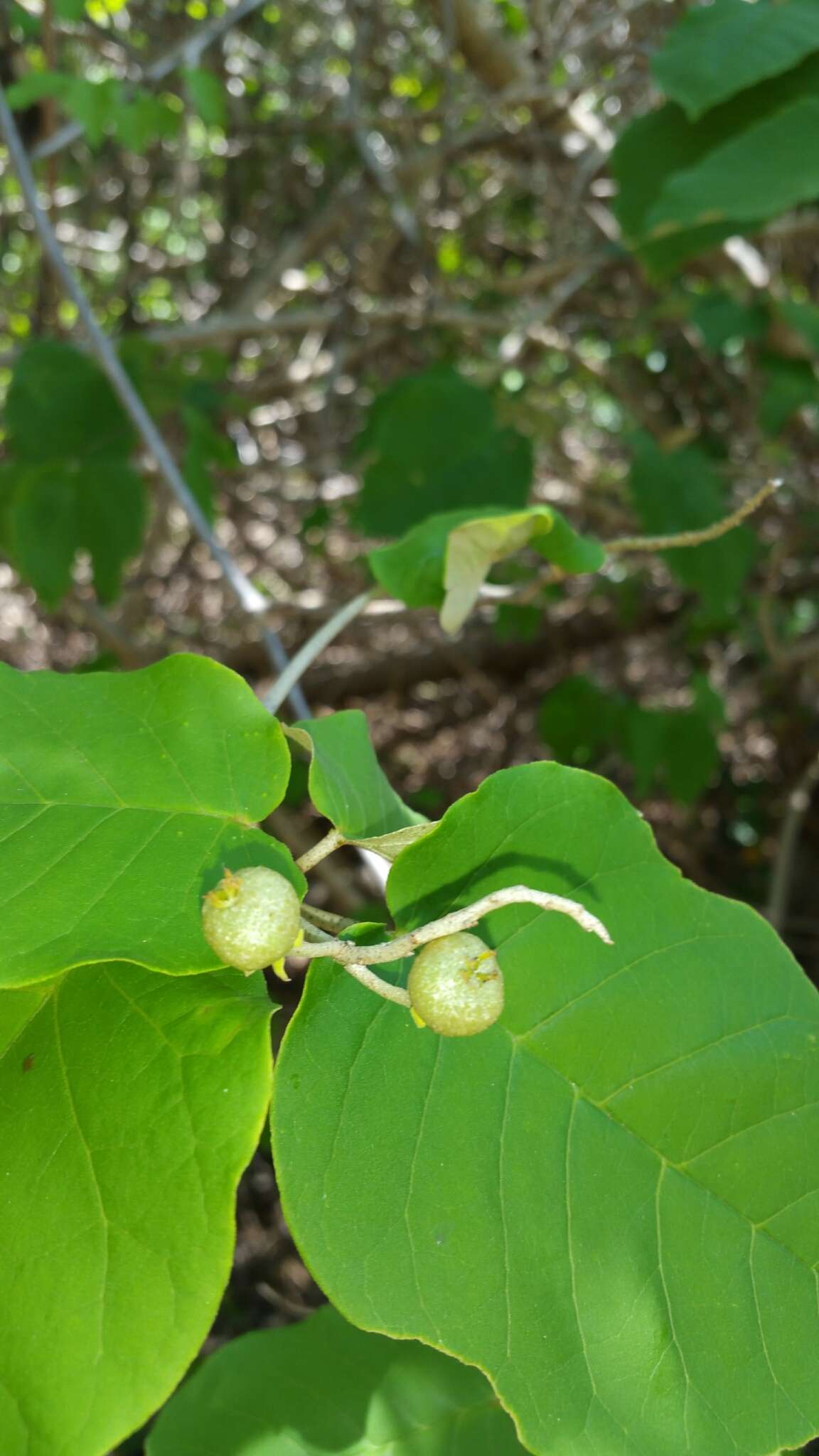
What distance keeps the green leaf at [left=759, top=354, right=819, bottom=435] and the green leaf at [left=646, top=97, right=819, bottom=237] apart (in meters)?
1.09

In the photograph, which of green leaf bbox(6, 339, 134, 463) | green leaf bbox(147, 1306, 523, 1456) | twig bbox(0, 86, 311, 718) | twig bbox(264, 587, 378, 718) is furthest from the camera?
green leaf bbox(6, 339, 134, 463)

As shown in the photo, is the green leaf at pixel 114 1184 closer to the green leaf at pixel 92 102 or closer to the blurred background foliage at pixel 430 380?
the blurred background foliage at pixel 430 380

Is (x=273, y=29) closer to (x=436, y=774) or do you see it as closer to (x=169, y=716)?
(x=436, y=774)

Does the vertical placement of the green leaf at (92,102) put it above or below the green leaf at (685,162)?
below

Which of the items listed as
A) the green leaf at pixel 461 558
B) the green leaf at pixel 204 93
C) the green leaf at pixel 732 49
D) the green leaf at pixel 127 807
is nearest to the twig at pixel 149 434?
the green leaf at pixel 461 558

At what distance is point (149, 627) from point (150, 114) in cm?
205

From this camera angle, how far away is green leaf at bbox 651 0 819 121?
1428mm

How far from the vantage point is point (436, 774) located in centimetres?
358

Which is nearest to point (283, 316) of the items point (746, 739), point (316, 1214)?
point (746, 739)

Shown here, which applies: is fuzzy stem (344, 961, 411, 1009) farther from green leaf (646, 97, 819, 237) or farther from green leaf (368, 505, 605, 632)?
green leaf (646, 97, 819, 237)

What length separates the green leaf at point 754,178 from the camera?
138 cm

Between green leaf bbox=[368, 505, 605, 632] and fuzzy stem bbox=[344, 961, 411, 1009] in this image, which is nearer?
fuzzy stem bbox=[344, 961, 411, 1009]

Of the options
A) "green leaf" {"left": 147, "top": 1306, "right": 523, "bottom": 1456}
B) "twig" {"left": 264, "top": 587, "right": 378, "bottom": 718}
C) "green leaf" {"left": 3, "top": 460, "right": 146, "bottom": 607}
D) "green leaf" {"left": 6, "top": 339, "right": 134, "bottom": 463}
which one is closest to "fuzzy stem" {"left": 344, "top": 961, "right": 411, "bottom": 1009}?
"twig" {"left": 264, "top": 587, "right": 378, "bottom": 718}

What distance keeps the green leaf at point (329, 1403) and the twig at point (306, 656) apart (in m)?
0.59
